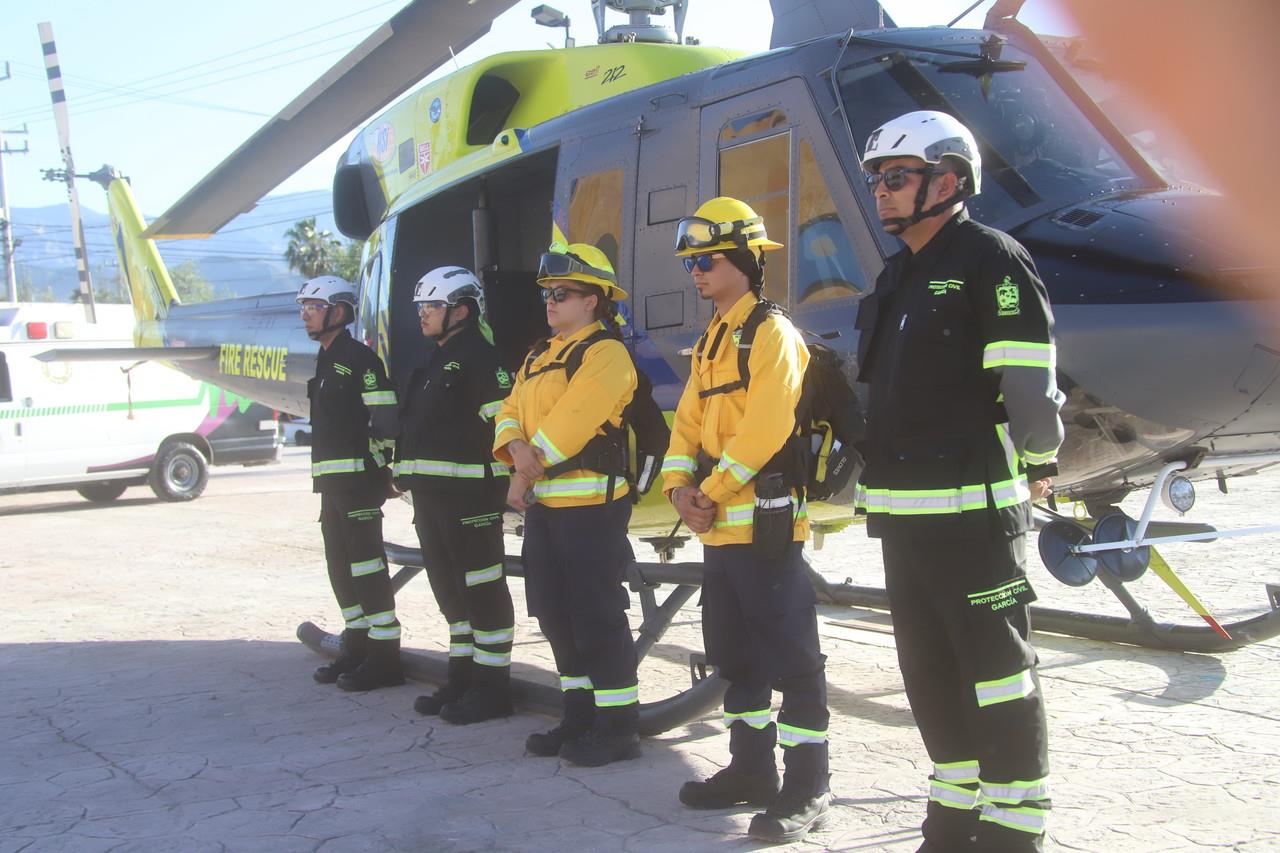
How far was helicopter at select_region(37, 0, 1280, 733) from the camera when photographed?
11.4 feet

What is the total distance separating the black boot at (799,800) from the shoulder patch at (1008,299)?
153cm

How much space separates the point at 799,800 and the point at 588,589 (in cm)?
124

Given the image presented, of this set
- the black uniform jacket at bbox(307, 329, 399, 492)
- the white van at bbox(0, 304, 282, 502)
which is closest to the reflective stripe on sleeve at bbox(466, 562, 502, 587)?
the black uniform jacket at bbox(307, 329, 399, 492)

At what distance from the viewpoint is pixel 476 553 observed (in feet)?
17.2

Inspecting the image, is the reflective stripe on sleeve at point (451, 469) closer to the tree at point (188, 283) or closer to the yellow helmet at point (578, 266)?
the yellow helmet at point (578, 266)

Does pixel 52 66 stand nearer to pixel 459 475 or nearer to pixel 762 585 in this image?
pixel 459 475

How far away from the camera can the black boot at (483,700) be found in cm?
520

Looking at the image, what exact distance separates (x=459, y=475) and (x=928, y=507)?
265cm

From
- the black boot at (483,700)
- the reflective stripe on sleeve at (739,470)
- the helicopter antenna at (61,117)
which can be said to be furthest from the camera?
the helicopter antenna at (61,117)

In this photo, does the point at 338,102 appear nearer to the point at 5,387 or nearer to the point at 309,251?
the point at 5,387

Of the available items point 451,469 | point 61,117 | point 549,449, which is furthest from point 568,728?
point 61,117

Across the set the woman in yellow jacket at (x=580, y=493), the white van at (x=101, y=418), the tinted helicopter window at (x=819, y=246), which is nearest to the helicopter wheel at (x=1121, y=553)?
the tinted helicopter window at (x=819, y=246)

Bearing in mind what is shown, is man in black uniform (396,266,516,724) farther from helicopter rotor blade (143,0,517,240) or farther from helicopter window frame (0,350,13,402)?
helicopter window frame (0,350,13,402)

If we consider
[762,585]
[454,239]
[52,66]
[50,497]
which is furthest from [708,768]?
[52,66]
